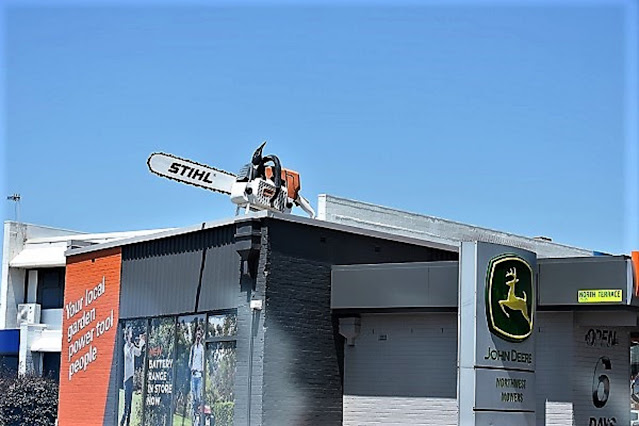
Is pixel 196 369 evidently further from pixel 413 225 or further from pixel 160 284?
pixel 413 225

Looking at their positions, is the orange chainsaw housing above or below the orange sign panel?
above

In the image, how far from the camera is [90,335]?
84.7 ft

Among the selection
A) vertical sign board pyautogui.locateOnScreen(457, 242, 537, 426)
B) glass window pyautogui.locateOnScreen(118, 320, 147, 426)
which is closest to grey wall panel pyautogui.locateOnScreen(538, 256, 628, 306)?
vertical sign board pyautogui.locateOnScreen(457, 242, 537, 426)

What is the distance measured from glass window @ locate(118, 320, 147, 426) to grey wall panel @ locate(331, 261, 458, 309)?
4.77 metres

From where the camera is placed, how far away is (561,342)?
20.2 meters

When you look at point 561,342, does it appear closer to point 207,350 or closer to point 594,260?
point 594,260

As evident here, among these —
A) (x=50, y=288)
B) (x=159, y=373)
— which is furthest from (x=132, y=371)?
(x=50, y=288)

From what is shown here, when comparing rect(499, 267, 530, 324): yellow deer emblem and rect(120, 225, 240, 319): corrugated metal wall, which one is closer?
rect(499, 267, 530, 324): yellow deer emblem

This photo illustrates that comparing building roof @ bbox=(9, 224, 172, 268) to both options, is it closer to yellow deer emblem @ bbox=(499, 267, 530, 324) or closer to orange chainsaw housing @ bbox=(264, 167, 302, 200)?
orange chainsaw housing @ bbox=(264, 167, 302, 200)

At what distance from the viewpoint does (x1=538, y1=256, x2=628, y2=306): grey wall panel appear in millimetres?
18812

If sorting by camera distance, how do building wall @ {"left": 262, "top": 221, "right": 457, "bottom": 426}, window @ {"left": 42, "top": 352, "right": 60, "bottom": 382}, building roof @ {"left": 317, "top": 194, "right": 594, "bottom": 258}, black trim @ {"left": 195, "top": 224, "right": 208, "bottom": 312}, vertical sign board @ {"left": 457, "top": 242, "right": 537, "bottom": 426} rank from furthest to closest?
1. window @ {"left": 42, "top": 352, "right": 60, "bottom": 382}
2. building roof @ {"left": 317, "top": 194, "right": 594, "bottom": 258}
3. black trim @ {"left": 195, "top": 224, "right": 208, "bottom": 312}
4. building wall @ {"left": 262, "top": 221, "right": 457, "bottom": 426}
5. vertical sign board @ {"left": 457, "top": 242, "right": 537, "bottom": 426}

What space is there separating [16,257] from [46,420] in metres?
9.13

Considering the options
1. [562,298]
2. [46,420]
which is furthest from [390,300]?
[46,420]

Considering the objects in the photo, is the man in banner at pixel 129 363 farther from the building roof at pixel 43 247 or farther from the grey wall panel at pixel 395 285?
the building roof at pixel 43 247
